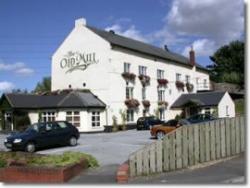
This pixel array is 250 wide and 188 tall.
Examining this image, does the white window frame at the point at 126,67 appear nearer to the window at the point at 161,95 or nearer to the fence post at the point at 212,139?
the window at the point at 161,95

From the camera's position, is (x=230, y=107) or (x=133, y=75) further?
(x=230, y=107)

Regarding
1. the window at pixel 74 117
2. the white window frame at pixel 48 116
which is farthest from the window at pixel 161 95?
the white window frame at pixel 48 116

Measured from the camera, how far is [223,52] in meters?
80.0

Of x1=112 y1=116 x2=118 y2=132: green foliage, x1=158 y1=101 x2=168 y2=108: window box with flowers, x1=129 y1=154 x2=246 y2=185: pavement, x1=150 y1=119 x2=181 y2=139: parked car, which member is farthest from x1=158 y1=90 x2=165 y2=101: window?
x1=129 y1=154 x2=246 y2=185: pavement

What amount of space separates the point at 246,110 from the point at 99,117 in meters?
34.0

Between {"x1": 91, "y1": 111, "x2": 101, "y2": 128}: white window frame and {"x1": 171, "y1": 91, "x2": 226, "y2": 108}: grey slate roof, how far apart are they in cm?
1427

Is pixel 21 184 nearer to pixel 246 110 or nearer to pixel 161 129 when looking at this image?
pixel 246 110

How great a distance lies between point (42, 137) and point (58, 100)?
1998 centimetres

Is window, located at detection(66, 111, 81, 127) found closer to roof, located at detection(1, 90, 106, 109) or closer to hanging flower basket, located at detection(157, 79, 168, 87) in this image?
roof, located at detection(1, 90, 106, 109)

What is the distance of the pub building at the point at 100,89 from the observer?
43562mm

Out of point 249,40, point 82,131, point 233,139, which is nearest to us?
point 249,40

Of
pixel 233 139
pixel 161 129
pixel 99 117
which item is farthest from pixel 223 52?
pixel 233 139

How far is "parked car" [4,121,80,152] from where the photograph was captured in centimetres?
2333

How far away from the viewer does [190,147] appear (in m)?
14.1
